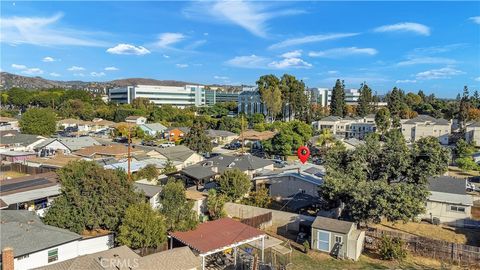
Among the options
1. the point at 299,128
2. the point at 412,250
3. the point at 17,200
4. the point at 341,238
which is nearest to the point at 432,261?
the point at 412,250

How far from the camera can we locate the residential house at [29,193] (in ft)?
78.9

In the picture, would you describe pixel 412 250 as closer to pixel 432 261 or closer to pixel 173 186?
pixel 432 261

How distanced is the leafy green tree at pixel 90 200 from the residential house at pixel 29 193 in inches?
160

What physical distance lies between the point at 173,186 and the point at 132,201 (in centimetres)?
246

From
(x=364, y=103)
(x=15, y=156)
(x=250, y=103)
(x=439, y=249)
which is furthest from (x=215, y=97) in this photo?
(x=439, y=249)

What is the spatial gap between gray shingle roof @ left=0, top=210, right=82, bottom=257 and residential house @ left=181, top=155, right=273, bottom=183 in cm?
1498

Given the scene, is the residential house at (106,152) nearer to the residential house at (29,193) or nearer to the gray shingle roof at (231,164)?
the gray shingle roof at (231,164)

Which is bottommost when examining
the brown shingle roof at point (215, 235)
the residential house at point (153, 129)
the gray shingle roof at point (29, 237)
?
the brown shingle roof at point (215, 235)

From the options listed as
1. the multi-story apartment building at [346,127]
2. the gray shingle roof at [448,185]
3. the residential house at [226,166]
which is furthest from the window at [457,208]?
the multi-story apartment building at [346,127]

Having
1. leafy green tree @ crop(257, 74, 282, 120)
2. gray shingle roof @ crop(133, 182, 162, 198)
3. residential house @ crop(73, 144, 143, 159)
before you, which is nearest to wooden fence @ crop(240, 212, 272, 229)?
gray shingle roof @ crop(133, 182, 162, 198)

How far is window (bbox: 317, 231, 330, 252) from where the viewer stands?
19.7 meters

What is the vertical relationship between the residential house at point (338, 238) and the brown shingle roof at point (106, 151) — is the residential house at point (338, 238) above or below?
below

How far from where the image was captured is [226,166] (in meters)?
36.9

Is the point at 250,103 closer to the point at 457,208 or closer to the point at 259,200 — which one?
the point at 259,200
